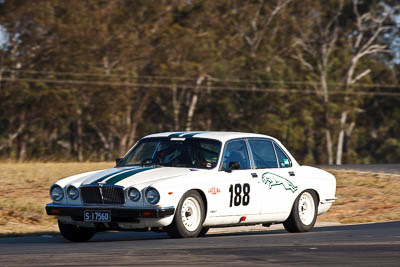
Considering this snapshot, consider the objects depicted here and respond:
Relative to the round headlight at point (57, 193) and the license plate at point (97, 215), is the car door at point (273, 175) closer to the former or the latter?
the license plate at point (97, 215)

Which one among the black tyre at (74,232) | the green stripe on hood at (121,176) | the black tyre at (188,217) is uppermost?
the green stripe on hood at (121,176)

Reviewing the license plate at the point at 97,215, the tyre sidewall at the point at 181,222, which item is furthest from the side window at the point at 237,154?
the license plate at the point at 97,215

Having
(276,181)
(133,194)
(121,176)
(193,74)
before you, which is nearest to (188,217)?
(133,194)

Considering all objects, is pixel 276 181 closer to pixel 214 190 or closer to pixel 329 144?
pixel 214 190

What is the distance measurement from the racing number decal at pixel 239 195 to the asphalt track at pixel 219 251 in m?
0.69

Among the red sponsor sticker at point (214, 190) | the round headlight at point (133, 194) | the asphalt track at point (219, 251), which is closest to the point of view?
the asphalt track at point (219, 251)

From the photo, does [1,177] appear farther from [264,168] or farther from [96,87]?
[96,87]

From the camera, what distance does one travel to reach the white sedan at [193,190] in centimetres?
1059

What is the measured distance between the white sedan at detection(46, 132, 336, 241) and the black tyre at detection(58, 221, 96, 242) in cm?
1

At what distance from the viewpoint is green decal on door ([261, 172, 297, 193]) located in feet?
40.1

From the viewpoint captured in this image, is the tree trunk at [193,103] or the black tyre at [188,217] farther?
the tree trunk at [193,103]

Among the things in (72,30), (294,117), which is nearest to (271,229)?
(72,30)

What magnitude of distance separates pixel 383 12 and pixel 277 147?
52.8 metres

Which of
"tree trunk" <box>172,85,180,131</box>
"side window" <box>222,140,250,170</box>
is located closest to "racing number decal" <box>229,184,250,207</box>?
Answer: "side window" <box>222,140,250,170</box>
